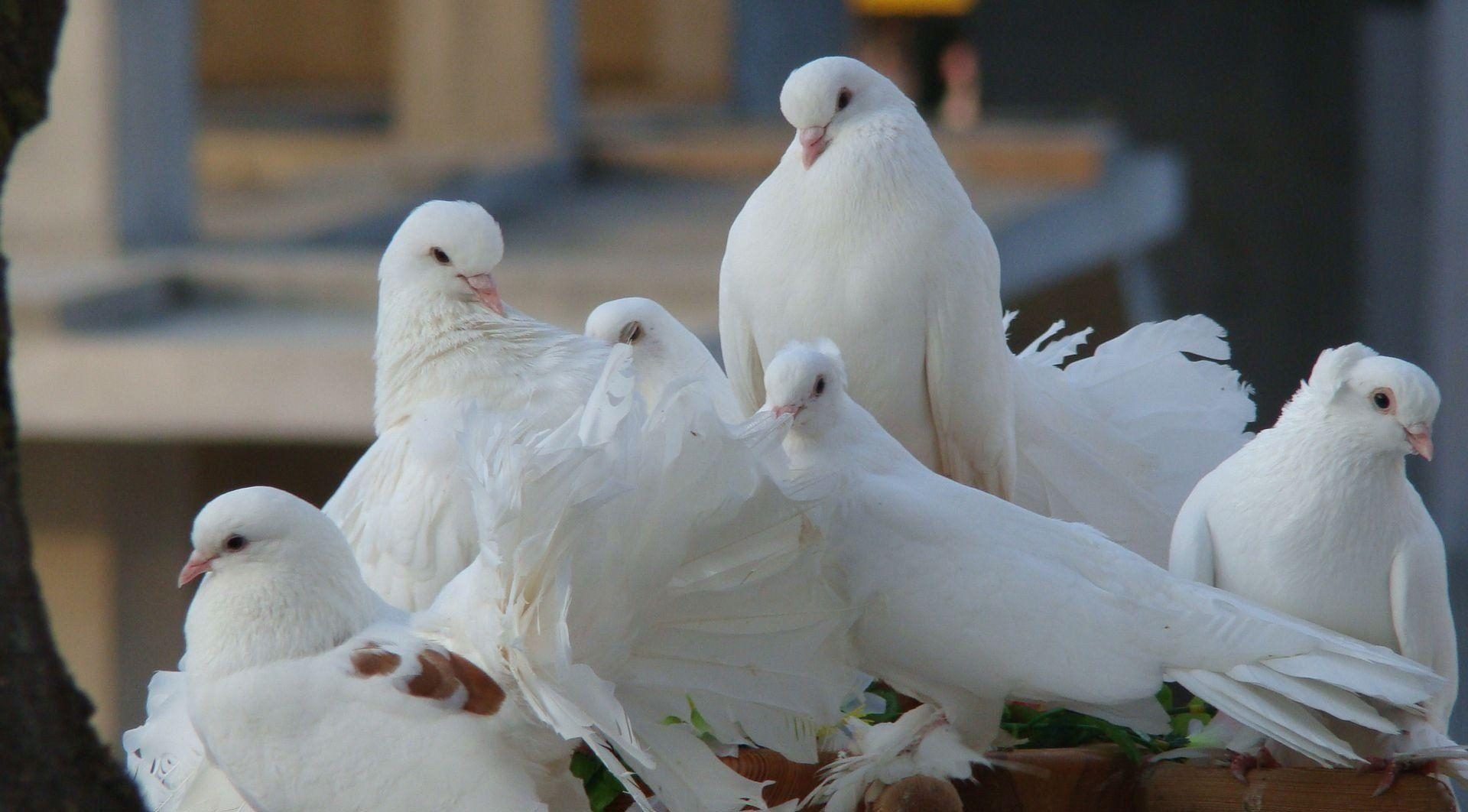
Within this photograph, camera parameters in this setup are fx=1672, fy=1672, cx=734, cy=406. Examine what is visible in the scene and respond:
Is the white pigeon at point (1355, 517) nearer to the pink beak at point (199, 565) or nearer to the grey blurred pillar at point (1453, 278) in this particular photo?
the pink beak at point (199, 565)

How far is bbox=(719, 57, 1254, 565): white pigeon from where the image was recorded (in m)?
2.39

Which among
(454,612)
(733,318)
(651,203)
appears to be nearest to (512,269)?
(651,203)

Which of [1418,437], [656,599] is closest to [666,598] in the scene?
[656,599]

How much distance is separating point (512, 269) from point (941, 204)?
5.22 meters

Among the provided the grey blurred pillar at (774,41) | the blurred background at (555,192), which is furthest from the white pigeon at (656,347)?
the grey blurred pillar at (774,41)

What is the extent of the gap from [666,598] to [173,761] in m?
0.81

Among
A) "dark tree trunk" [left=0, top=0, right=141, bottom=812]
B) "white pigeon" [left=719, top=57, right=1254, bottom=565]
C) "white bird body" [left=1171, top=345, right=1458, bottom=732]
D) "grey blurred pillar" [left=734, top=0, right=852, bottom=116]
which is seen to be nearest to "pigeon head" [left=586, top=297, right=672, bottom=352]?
"white pigeon" [left=719, top=57, right=1254, bottom=565]

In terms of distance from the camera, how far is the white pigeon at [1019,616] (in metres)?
1.96

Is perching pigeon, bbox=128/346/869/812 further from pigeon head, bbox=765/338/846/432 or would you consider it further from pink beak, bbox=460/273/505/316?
pink beak, bbox=460/273/505/316

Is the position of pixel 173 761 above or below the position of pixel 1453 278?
above

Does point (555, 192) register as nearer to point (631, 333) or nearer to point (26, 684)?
point (631, 333)

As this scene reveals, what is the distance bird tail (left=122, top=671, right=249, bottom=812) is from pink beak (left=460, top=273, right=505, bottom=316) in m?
0.69

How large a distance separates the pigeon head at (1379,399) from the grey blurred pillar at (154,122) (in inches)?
279

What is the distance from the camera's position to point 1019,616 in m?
2.06
